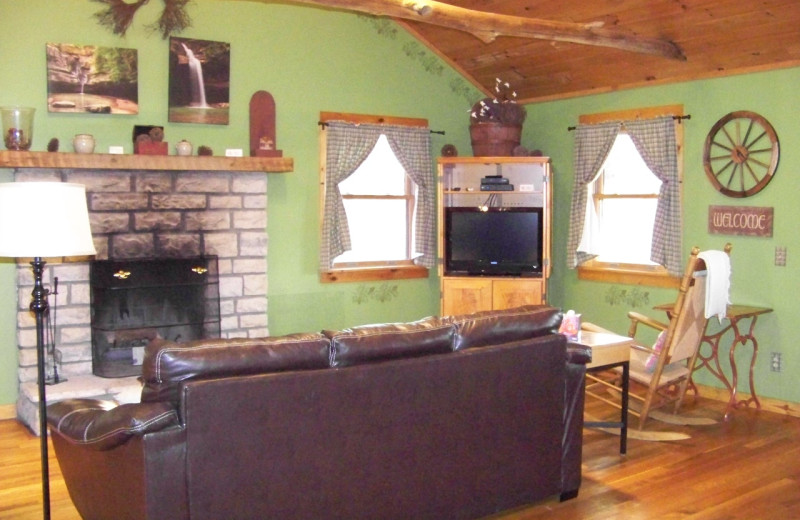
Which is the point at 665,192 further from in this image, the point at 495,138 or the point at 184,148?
the point at 184,148

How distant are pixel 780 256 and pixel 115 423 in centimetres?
442

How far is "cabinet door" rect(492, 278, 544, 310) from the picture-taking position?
6512 mm

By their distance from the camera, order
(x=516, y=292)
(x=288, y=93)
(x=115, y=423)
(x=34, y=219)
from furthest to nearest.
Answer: (x=516, y=292) < (x=288, y=93) < (x=34, y=219) < (x=115, y=423)

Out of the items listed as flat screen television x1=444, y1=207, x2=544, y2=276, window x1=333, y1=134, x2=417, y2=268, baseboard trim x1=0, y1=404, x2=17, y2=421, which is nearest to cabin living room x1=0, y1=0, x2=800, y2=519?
baseboard trim x1=0, y1=404, x2=17, y2=421

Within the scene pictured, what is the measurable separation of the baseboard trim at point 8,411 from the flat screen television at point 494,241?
11.1 feet

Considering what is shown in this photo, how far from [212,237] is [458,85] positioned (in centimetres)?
266

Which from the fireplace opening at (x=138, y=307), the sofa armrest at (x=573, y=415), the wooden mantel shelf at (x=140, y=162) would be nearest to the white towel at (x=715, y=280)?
the sofa armrest at (x=573, y=415)

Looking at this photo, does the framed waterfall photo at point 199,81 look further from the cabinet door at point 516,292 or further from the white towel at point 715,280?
the white towel at point 715,280

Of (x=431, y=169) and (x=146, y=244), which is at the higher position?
(x=431, y=169)

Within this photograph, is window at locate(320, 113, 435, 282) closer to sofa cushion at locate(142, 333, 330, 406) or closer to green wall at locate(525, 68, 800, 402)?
green wall at locate(525, 68, 800, 402)

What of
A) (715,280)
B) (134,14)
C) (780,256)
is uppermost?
(134,14)

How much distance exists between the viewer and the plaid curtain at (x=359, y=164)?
255 inches

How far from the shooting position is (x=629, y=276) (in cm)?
637

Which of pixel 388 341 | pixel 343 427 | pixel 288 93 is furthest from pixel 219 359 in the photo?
pixel 288 93
